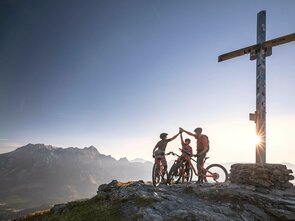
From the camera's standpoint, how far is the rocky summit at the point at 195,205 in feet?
28.7

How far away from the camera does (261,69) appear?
1177cm

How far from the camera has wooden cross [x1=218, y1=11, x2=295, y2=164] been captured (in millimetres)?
11259

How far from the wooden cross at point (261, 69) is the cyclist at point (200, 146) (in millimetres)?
A: 3194

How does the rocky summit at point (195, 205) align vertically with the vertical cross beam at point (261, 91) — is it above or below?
below

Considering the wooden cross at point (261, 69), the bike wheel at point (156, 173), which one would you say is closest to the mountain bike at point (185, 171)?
the bike wheel at point (156, 173)

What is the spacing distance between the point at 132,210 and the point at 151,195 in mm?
1402

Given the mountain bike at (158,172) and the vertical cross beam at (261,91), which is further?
the mountain bike at (158,172)

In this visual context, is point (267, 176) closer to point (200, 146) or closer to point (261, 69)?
point (200, 146)

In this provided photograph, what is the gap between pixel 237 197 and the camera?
400 inches

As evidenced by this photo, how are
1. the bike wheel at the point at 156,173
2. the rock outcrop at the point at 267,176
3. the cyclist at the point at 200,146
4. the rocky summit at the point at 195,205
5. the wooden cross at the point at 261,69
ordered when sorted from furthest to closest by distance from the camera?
the cyclist at the point at 200,146 < the bike wheel at the point at 156,173 < the wooden cross at the point at 261,69 < the rock outcrop at the point at 267,176 < the rocky summit at the point at 195,205

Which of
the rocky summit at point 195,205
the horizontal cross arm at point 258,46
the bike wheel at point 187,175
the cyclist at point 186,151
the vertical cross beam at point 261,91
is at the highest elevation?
the horizontal cross arm at point 258,46

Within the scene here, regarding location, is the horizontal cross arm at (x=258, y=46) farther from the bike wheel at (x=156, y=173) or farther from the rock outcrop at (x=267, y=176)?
the bike wheel at (x=156, y=173)

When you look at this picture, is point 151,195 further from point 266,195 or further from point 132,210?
point 266,195

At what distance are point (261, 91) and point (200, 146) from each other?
4.91 m
